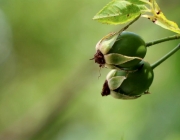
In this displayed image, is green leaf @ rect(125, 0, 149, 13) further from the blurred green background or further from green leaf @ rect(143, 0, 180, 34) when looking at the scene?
the blurred green background

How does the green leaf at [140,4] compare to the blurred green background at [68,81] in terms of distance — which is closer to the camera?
the green leaf at [140,4]

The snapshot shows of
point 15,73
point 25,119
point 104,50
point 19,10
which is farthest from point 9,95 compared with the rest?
point 104,50

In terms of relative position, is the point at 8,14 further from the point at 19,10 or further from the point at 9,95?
the point at 9,95

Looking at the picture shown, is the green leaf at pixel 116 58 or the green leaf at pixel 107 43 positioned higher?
the green leaf at pixel 107 43

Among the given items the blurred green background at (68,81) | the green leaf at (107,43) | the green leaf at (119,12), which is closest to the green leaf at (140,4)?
the green leaf at (119,12)

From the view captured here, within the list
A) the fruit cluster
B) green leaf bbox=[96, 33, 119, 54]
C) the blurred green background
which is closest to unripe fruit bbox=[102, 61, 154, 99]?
the fruit cluster

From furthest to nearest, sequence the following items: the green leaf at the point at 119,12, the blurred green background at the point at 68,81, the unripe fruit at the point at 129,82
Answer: the blurred green background at the point at 68,81 < the unripe fruit at the point at 129,82 < the green leaf at the point at 119,12

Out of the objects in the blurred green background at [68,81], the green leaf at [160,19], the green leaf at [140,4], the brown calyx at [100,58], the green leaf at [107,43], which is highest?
the green leaf at [140,4]

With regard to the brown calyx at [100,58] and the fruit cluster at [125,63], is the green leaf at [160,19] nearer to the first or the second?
the fruit cluster at [125,63]
